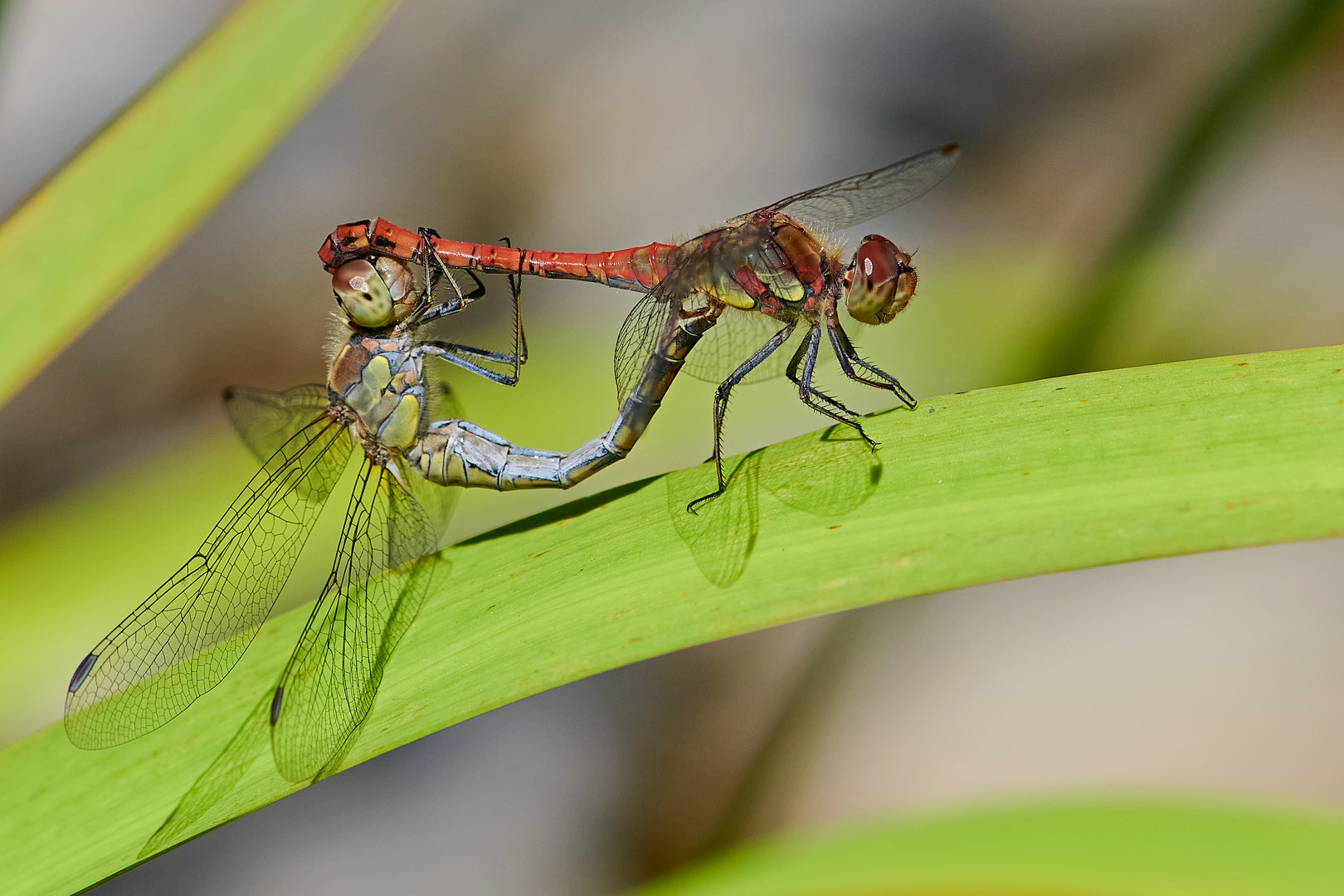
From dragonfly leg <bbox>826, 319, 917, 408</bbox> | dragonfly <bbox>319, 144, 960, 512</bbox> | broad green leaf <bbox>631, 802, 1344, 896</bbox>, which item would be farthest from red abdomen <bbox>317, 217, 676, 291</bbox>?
broad green leaf <bbox>631, 802, 1344, 896</bbox>

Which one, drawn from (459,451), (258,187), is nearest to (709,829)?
(459,451)

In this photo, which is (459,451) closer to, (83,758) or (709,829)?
(83,758)

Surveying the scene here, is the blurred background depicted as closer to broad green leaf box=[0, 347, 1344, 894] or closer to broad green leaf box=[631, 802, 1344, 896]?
broad green leaf box=[631, 802, 1344, 896]

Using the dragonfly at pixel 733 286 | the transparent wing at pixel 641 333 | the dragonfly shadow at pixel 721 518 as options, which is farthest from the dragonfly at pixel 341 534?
the dragonfly shadow at pixel 721 518

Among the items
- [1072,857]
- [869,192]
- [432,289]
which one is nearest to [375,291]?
[432,289]

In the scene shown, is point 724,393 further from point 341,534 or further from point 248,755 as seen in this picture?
point 248,755
